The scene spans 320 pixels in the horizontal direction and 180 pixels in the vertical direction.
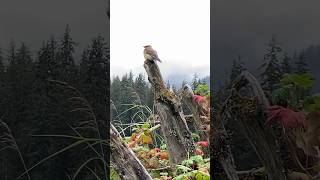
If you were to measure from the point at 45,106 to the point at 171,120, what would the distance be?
1087 mm

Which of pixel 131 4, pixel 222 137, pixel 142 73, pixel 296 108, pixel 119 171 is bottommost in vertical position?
pixel 119 171

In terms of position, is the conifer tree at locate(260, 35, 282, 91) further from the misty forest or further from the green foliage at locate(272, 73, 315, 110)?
the green foliage at locate(272, 73, 315, 110)

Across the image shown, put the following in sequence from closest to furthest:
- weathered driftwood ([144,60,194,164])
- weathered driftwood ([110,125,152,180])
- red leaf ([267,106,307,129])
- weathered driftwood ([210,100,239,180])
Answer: red leaf ([267,106,307,129]) < weathered driftwood ([210,100,239,180]) < weathered driftwood ([110,125,152,180]) < weathered driftwood ([144,60,194,164])

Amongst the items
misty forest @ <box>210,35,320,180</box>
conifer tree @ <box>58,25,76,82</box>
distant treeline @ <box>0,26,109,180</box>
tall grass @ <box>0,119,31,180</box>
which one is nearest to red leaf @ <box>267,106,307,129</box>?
misty forest @ <box>210,35,320,180</box>

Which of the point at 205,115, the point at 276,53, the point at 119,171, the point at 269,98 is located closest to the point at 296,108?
the point at 269,98

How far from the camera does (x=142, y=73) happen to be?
122 inches

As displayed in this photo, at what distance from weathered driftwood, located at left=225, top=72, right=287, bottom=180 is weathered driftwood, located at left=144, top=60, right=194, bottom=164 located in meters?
1.25

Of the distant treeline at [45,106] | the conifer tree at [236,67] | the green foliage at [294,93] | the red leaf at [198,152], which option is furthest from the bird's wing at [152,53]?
the green foliage at [294,93]

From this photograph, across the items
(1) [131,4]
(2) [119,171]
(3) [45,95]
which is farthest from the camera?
(1) [131,4]

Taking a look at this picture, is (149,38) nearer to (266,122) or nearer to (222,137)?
(222,137)

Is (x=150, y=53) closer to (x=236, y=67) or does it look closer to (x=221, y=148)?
(x=236, y=67)

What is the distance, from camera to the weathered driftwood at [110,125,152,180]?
7.52 feet

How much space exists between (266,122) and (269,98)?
0.10 metres

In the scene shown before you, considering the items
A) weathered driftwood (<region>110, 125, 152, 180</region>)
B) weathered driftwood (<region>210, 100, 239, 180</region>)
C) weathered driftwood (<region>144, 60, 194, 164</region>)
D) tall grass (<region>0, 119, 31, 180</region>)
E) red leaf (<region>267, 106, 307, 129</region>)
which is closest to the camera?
red leaf (<region>267, 106, 307, 129</region>)
